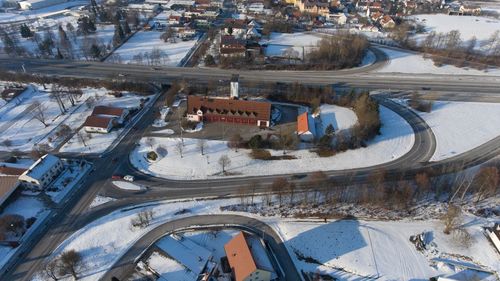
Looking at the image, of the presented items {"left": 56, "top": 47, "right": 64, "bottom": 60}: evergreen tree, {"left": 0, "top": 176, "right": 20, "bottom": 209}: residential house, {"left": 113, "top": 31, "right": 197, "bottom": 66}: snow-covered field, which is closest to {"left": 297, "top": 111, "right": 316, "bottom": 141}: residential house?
{"left": 113, "top": 31, "right": 197, "bottom": 66}: snow-covered field

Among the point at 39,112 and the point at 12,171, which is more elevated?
the point at 39,112

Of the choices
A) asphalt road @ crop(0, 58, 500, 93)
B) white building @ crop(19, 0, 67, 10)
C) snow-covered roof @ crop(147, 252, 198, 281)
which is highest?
white building @ crop(19, 0, 67, 10)

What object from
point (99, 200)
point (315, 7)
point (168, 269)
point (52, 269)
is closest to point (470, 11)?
point (315, 7)

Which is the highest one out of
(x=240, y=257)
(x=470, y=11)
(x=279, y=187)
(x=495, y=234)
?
(x=470, y=11)

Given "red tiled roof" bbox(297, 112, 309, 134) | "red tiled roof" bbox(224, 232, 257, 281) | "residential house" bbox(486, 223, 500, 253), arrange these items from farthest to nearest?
1. "red tiled roof" bbox(297, 112, 309, 134)
2. "residential house" bbox(486, 223, 500, 253)
3. "red tiled roof" bbox(224, 232, 257, 281)

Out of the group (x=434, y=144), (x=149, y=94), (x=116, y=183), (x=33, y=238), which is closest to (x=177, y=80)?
(x=149, y=94)

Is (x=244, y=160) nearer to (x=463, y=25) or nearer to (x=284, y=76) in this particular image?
(x=284, y=76)

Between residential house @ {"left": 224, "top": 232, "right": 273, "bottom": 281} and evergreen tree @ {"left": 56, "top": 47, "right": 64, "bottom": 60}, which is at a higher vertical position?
evergreen tree @ {"left": 56, "top": 47, "right": 64, "bottom": 60}

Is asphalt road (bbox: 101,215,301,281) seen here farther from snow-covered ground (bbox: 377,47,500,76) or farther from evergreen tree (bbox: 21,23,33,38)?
evergreen tree (bbox: 21,23,33,38)
